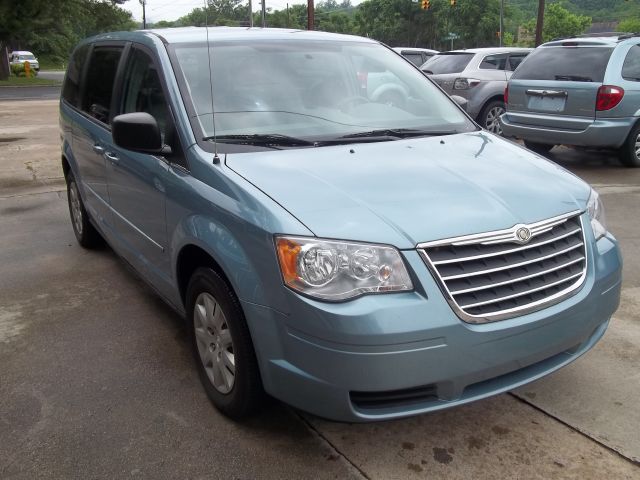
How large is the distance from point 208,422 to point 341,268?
1109 mm

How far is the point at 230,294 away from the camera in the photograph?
8.48 ft

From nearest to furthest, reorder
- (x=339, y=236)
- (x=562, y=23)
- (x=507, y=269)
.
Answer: (x=339, y=236), (x=507, y=269), (x=562, y=23)

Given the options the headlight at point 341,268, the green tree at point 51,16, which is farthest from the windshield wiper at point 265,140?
the green tree at point 51,16

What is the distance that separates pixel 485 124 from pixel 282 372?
31.0 ft

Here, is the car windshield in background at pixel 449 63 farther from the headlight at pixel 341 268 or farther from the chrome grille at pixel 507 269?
the headlight at pixel 341 268

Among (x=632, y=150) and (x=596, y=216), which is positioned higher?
(x=596, y=216)

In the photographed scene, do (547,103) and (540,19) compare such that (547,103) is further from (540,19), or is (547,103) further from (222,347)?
(540,19)

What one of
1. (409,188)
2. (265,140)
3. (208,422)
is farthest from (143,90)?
(208,422)

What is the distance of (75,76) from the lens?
17.2ft

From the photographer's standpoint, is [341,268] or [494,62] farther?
[494,62]

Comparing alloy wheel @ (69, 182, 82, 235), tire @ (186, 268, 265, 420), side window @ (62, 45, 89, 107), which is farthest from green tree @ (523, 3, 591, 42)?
tire @ (186, 268, 265, 420)

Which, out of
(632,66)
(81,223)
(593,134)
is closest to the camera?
(81,223)

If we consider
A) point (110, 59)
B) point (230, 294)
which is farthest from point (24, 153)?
point (230, 294)

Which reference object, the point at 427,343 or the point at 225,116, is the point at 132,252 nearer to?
the point at 225,116
